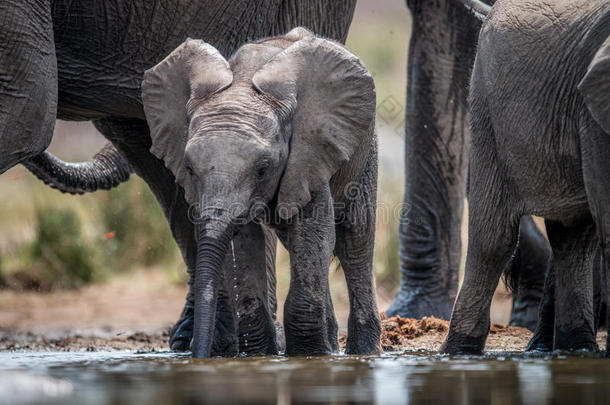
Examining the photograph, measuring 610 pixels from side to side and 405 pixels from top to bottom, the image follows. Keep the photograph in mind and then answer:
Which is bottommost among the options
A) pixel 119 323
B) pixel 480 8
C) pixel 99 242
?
pixel 119 323

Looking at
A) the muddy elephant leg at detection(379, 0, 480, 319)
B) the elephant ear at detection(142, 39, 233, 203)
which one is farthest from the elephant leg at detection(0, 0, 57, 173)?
the muddy elephant leg at detection(379, 0, 480, 319)

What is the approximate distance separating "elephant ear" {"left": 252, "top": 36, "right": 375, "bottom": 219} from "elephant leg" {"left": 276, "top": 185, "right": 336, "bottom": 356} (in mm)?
106

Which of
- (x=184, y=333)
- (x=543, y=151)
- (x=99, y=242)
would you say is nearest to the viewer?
(x=543, y=151)

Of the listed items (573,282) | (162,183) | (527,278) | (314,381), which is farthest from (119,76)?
(527,278)

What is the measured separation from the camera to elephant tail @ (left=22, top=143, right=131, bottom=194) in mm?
7195

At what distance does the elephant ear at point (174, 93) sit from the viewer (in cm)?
581

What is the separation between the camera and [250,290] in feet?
19.5

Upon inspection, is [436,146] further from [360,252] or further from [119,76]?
[119,76]

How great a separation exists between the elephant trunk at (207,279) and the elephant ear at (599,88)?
133 centimetres

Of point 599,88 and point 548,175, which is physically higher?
point 599,88

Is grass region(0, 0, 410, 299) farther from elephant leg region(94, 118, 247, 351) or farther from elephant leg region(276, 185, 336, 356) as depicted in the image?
elephant leg region(276, 185, 336, 356)

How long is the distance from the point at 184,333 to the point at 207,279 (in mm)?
1760

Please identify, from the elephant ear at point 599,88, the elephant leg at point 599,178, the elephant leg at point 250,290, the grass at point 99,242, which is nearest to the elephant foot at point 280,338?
the elephant leg at point 250,290

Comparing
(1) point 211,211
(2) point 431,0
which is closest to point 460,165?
(2) point 431,0
